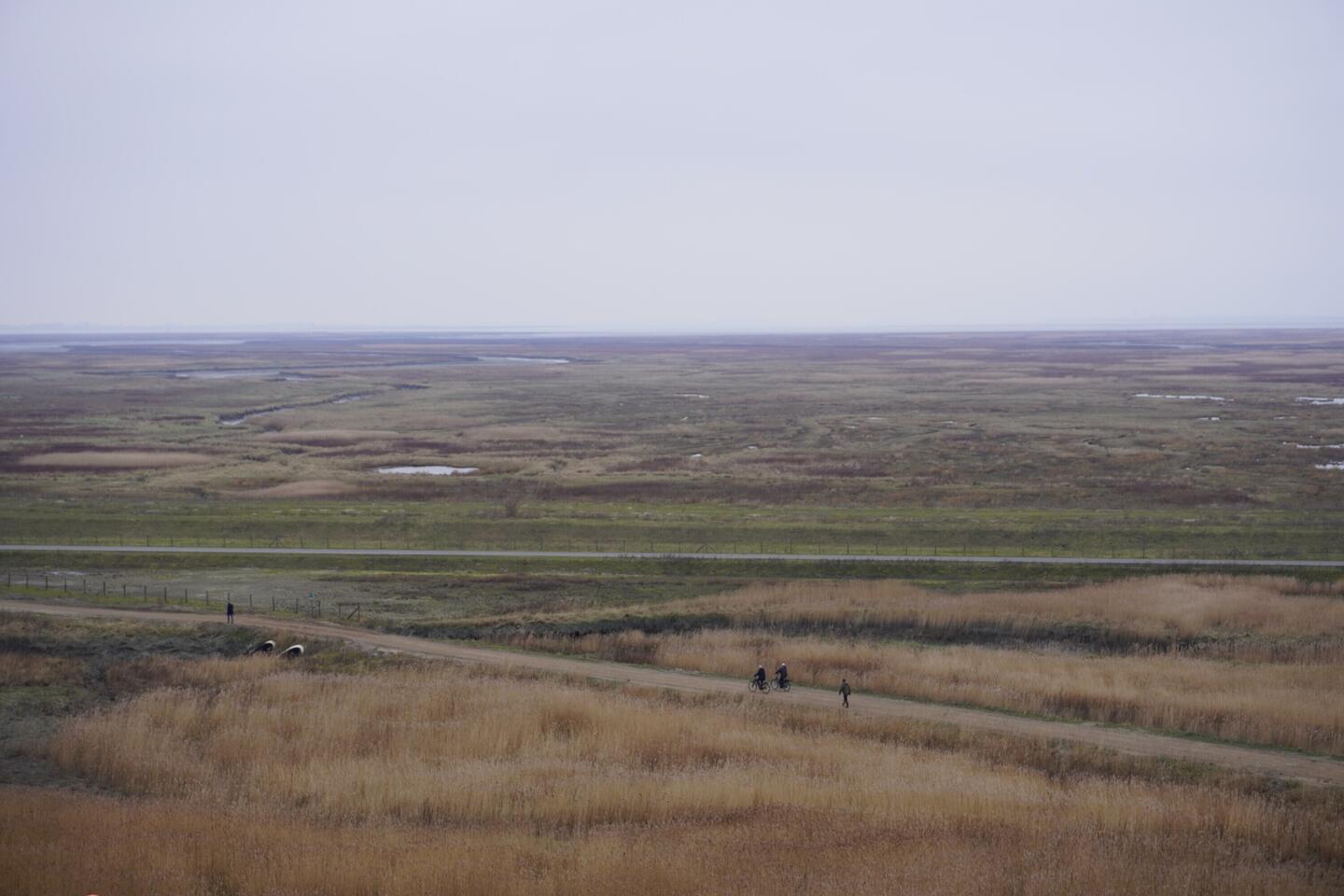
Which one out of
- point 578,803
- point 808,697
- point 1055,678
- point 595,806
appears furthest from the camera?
point 1055,678

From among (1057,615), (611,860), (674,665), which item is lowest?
(674,665)

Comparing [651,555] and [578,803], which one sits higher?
[578,803]

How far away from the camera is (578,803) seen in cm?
2045

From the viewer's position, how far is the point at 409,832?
18.7 meters

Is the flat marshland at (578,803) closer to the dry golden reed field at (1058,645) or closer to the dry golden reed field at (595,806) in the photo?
the dry golden reed field at (595,806)

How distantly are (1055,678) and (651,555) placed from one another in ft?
70.2

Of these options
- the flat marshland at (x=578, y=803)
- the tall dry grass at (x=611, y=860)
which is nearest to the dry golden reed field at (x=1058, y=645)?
the flat marshland at (x=578, y=803)

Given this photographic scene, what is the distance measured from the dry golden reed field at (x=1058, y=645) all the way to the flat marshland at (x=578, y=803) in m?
4.10

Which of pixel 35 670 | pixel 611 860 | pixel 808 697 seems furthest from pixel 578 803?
pixel 35 670

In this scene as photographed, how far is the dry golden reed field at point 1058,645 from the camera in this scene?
26844 mm

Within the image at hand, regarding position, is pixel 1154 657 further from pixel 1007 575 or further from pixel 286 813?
pixel 286 813

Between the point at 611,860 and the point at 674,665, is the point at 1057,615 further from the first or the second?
the point at 611,860

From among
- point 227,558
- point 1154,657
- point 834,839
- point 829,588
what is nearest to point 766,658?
point 829,588

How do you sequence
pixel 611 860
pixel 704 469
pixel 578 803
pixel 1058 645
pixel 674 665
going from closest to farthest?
pixel 611 860, pixel 578 803, pixel 674 665, pixel 1058 645, pixel 704 469
